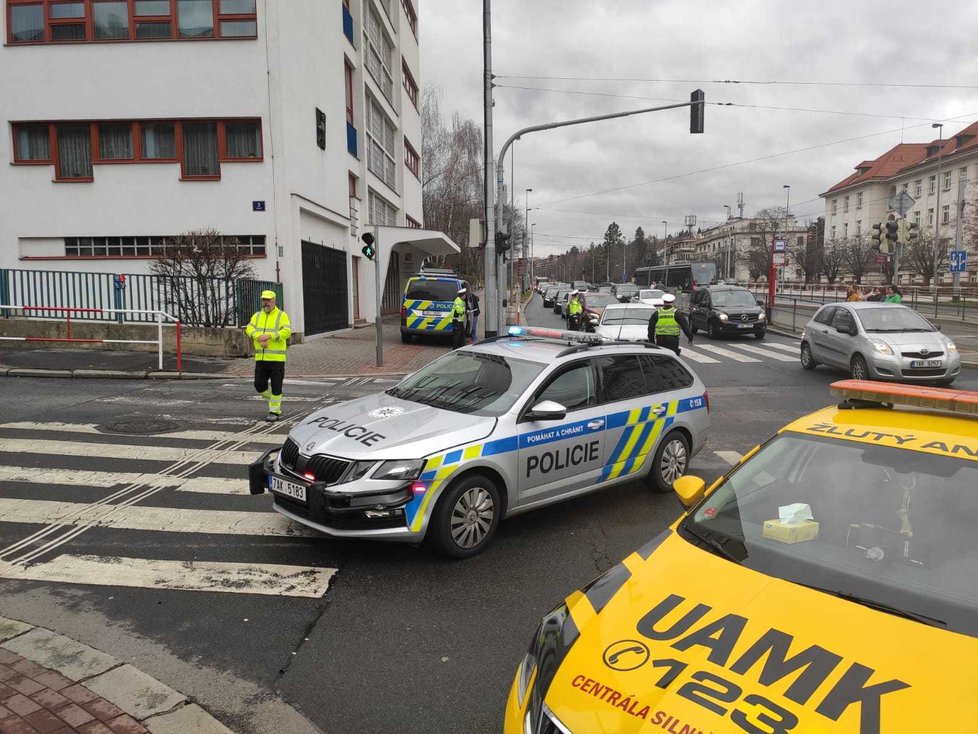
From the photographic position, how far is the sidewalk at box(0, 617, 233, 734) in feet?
10.3

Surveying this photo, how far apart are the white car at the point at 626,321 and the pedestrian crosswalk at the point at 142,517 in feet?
32.2

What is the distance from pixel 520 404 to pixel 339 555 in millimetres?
1780

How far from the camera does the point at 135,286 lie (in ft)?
59.0

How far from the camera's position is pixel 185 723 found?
321cm

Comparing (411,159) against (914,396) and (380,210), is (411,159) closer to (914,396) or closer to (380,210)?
(380,210)

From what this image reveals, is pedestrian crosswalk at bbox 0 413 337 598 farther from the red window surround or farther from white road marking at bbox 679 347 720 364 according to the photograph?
the red window surround

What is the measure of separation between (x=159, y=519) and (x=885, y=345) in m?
12.2

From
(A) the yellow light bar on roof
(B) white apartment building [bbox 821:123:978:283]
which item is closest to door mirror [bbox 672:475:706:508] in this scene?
(A) the yellow light bar on roof

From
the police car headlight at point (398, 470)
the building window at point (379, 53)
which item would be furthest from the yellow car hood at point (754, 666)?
the building window at point (379, 53)

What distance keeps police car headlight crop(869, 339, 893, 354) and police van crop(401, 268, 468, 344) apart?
1197 centimetres

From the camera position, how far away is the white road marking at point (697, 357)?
18.1m

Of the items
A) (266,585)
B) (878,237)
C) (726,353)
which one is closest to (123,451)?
(266,585)

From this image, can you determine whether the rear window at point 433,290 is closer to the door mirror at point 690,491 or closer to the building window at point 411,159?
the door mirror at point 690,491

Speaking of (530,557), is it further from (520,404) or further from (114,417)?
(114,417)
